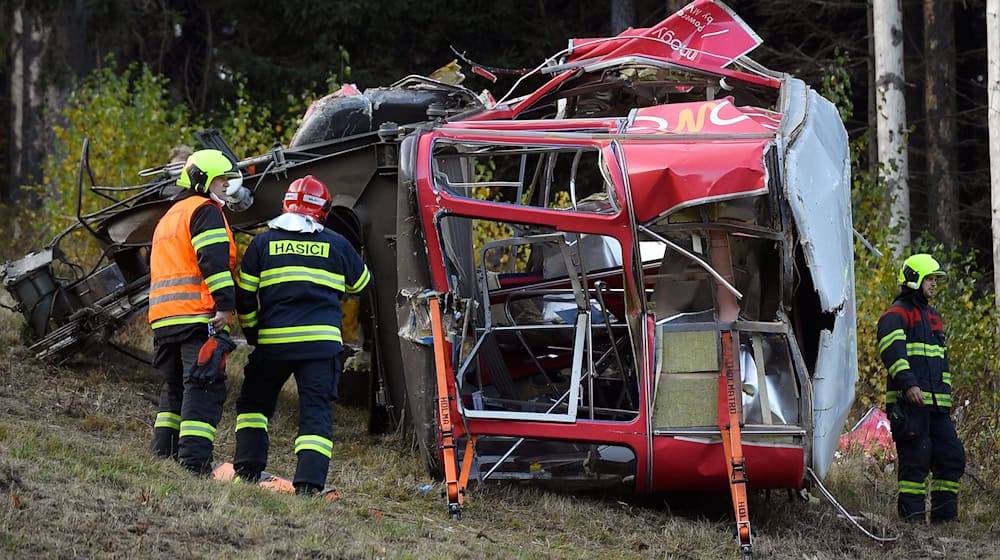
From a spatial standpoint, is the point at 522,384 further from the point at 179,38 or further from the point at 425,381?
the point at 179,38

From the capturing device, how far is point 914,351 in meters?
8.07

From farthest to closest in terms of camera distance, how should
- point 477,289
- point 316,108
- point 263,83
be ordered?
point 263,83 → point 316,108 → point 477,289

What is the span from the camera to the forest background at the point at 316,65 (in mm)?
14906

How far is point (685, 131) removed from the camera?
710 centimetres

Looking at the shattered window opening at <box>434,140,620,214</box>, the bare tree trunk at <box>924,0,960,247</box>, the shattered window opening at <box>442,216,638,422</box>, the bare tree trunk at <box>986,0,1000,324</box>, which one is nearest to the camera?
the shattered window opening at <box>434,140,620,214</box>

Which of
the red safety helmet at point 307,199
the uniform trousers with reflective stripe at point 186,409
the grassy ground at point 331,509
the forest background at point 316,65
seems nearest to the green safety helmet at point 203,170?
the red safety helmet at point 307,199

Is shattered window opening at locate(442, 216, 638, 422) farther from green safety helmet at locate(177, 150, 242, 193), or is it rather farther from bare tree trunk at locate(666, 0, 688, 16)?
bare tree trunk at locate(666, 0, 688, 16)

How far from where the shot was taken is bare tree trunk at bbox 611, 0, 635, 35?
1836 centimetres

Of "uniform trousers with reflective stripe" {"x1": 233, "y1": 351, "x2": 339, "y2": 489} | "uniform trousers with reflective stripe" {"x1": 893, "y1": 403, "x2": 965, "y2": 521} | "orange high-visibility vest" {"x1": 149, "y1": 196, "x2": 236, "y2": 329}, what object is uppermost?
"orange high-visibility vest" {"x1": 149, "y1": 196, "x2": 236, "y2": 329}

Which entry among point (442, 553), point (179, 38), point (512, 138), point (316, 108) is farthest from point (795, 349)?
point (179, 38)

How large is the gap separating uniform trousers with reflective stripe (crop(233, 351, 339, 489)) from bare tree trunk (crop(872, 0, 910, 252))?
8157mm

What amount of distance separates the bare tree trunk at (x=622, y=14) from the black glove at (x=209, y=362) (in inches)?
500

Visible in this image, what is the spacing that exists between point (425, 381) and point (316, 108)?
9.34ft

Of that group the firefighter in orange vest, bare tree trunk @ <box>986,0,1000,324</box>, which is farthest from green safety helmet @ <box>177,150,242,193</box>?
bare tree trunk @ <box>986,0,1000,324</box>
